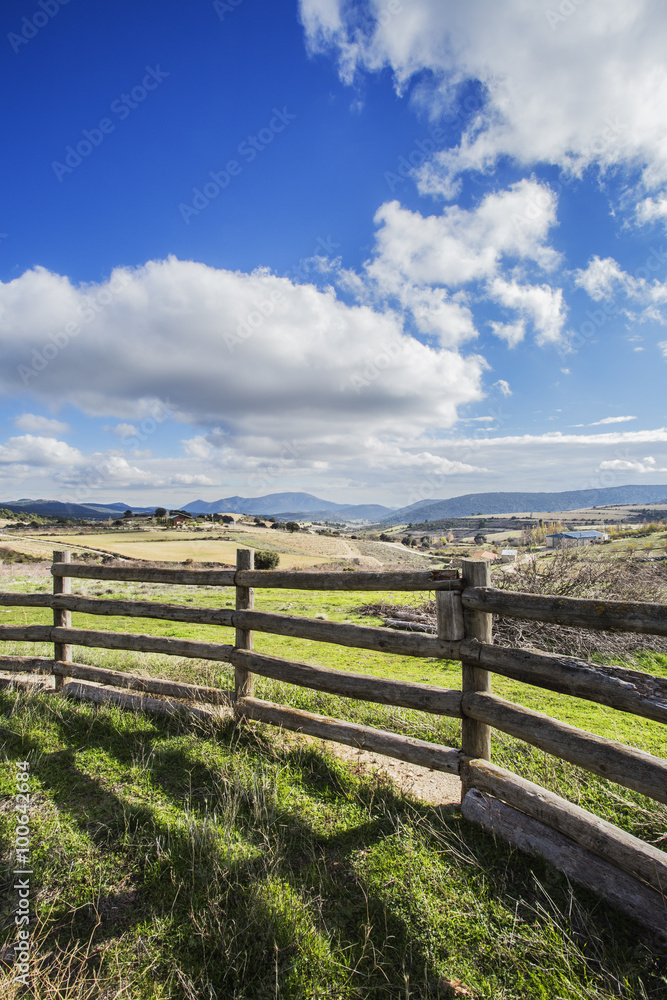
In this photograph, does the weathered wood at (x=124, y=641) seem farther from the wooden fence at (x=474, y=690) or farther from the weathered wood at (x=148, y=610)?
the weathered wood at (x=148, y=610)

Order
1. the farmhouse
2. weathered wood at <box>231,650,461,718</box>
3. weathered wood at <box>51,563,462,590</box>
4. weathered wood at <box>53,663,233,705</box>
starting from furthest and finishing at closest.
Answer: the farmhouse → weathered wood at <box>53,663,233,705</box> → weathered wood at <box>51,563,462,590</box> → weathered wood at <box>231,650,461,718</box>

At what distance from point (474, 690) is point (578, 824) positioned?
1.15m

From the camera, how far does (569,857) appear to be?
3.11 m

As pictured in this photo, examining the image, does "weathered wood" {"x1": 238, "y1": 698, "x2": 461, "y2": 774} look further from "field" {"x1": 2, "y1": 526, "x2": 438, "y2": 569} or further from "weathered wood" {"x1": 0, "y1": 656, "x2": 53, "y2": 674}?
"field" {"x1": 2, "y1": 526, "x2": 438, "y2": 569}

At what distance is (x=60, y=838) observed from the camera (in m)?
3.57

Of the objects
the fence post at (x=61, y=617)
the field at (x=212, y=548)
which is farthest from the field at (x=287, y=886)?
the field at (x=212, y=548)

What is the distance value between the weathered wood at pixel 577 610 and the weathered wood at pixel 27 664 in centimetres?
637

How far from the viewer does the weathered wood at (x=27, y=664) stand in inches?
272

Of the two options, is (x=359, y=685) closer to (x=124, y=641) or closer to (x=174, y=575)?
(x=174, y=575)

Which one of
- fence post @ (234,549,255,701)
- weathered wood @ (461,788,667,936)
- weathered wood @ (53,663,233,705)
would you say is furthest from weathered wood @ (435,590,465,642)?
weathered wood @ (53,663,233,705)

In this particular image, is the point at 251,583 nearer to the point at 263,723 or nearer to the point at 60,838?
the point at 263,723

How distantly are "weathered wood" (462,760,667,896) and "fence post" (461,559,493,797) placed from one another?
131mm

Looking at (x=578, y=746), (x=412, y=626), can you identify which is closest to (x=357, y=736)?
(x=578, y=746)

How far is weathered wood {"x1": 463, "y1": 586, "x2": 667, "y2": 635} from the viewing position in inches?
116
